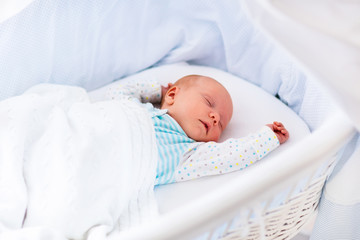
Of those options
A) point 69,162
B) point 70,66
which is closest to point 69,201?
point 69,162

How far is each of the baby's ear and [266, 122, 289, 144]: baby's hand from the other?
260mm

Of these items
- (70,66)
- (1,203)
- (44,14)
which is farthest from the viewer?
(70,66)

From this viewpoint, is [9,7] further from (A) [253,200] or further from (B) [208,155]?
(A) [253,200]

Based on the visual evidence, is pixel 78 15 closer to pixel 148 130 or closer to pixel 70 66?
pixel 70 66

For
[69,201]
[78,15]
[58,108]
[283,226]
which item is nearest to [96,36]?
[78,15]

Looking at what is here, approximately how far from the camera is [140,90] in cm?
125

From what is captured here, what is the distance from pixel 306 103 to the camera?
1168 millimetres

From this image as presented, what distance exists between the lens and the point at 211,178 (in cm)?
104

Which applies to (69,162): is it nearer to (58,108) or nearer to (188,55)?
(58,108)

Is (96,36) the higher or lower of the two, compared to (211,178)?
higher

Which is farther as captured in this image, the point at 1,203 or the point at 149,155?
the point at 149,155

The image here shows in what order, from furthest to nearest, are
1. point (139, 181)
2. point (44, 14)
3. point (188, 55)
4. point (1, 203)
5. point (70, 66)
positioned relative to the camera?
point (188, 55) → point (70, 66) → point (44, 14) → point (139, 181) → point (1, 203)

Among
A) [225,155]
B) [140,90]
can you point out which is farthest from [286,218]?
[140,90]

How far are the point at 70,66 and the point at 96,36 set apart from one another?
4.4 inches
